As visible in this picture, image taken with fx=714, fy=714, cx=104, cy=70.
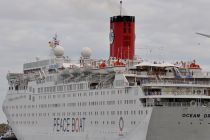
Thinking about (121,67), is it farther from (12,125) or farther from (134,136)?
(12,125)

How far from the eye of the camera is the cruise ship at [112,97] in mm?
57469

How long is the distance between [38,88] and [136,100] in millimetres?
19164

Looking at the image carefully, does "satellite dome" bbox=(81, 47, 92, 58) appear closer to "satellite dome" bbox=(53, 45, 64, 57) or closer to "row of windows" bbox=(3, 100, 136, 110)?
"satellite dome" bbox=(53, 45, 64, 57)

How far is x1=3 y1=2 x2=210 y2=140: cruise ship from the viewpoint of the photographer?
57469 millimetres

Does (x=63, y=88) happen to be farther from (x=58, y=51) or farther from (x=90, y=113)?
(x=58, y=51)

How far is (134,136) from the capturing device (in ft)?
192

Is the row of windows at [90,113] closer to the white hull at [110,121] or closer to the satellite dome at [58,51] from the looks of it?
the white hull at [110,121]

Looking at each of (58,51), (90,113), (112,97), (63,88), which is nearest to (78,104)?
(90,113)

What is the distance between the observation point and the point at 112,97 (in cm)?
6247

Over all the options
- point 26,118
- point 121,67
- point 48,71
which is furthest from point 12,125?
point 121,67

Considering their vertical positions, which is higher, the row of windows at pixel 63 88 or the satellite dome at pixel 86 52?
the satellite dome at pixel 86 52

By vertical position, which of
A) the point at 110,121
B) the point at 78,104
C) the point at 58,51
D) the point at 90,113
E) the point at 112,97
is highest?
the point at 58,51

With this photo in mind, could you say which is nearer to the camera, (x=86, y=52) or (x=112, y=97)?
(x=112, y=97)

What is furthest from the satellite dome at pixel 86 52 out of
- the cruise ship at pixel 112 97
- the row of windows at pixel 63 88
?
the row of windows at pixel 63 88
